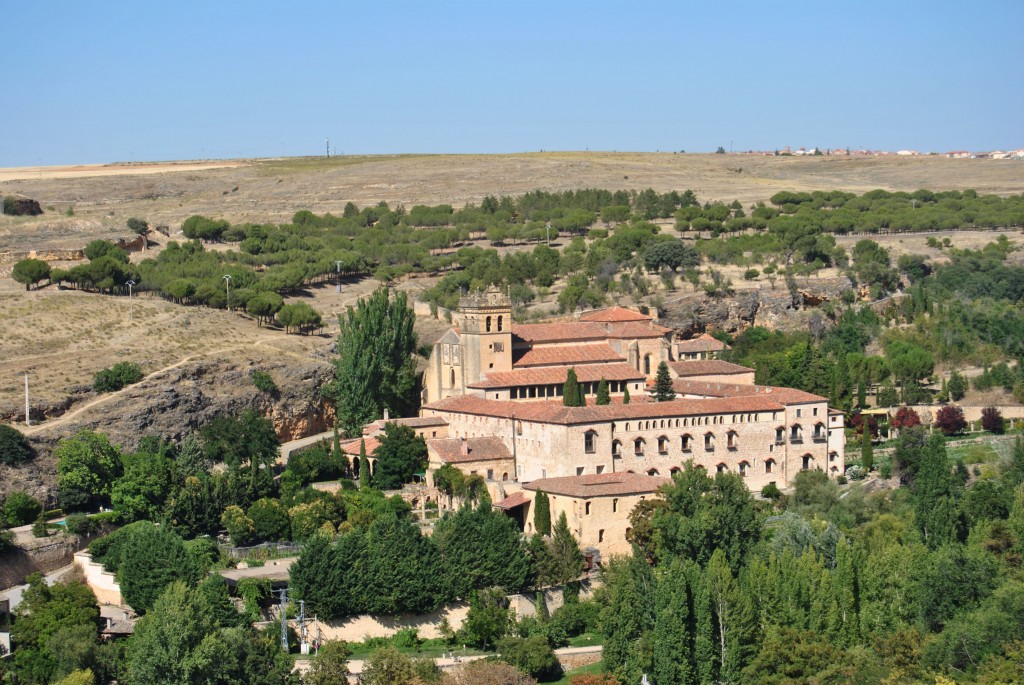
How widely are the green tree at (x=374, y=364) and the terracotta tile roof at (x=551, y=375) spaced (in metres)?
3.63

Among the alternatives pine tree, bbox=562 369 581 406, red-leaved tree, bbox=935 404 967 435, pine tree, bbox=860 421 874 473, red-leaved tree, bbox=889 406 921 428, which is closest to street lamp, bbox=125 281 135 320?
pine tree, bbox=562 369 581 406

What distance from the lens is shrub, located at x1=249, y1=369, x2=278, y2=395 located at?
224 ft

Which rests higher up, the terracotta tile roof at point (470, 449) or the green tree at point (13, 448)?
the green tree at point (13, 448)

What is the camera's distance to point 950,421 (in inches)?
2798

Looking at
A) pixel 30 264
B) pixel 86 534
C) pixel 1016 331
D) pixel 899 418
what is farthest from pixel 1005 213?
pixel 86 534

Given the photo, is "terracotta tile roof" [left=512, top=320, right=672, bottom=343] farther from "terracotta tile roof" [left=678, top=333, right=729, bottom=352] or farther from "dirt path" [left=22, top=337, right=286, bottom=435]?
"dirt path" [left=22, top=337, right=286, bottom=435]

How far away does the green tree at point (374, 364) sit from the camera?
6675cm

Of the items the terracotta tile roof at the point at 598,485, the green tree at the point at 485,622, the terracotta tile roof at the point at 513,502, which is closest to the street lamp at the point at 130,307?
the terracotta tile roof at the point at 598,485

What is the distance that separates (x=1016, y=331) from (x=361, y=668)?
169 feet

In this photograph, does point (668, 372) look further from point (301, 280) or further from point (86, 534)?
point (301, 280)

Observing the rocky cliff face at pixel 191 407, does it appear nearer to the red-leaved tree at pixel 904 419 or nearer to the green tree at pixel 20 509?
the green tree at pixel 20 509

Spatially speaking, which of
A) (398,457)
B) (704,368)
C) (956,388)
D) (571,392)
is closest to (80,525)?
(398,457)

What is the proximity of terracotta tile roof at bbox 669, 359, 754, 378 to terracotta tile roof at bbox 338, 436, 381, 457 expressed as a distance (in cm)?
1323

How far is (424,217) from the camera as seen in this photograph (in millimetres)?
119438
